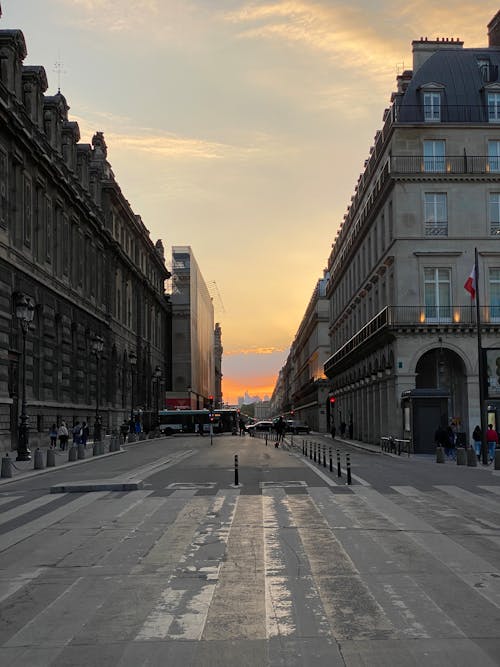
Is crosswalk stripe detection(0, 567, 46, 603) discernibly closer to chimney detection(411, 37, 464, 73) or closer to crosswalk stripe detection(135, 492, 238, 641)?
crosswalk stripe detection(135, 492, 238, 641)

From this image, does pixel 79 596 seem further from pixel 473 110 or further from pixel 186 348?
pixel 186 348

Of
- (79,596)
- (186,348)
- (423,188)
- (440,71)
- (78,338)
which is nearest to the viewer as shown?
(79,596)

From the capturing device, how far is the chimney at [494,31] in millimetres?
55234

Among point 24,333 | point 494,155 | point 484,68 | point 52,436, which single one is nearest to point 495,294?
point 494,155

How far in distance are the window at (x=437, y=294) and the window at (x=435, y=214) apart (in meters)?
2.29

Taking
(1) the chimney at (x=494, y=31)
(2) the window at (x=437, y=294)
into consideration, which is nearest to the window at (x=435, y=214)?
(2) the window at (x=437, y=294)

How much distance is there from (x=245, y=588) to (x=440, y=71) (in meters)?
47.9

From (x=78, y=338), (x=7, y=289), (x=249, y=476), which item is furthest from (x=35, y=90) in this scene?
(x=249, y=476)

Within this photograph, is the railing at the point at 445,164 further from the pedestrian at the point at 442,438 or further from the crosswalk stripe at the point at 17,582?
the crosswalk stripe at the point at 17,582

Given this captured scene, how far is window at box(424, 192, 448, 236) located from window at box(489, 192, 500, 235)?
2.64m

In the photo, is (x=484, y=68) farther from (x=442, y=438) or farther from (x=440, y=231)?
(x=442, y=438)

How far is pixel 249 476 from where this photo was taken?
24797 mm

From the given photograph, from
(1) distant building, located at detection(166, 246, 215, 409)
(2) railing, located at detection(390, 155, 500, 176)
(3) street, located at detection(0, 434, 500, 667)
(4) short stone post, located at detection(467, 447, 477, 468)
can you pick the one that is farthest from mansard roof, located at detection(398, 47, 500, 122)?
(1) distant building, located at detection(166, 246, 215, 409)

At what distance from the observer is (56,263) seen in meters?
52.4
